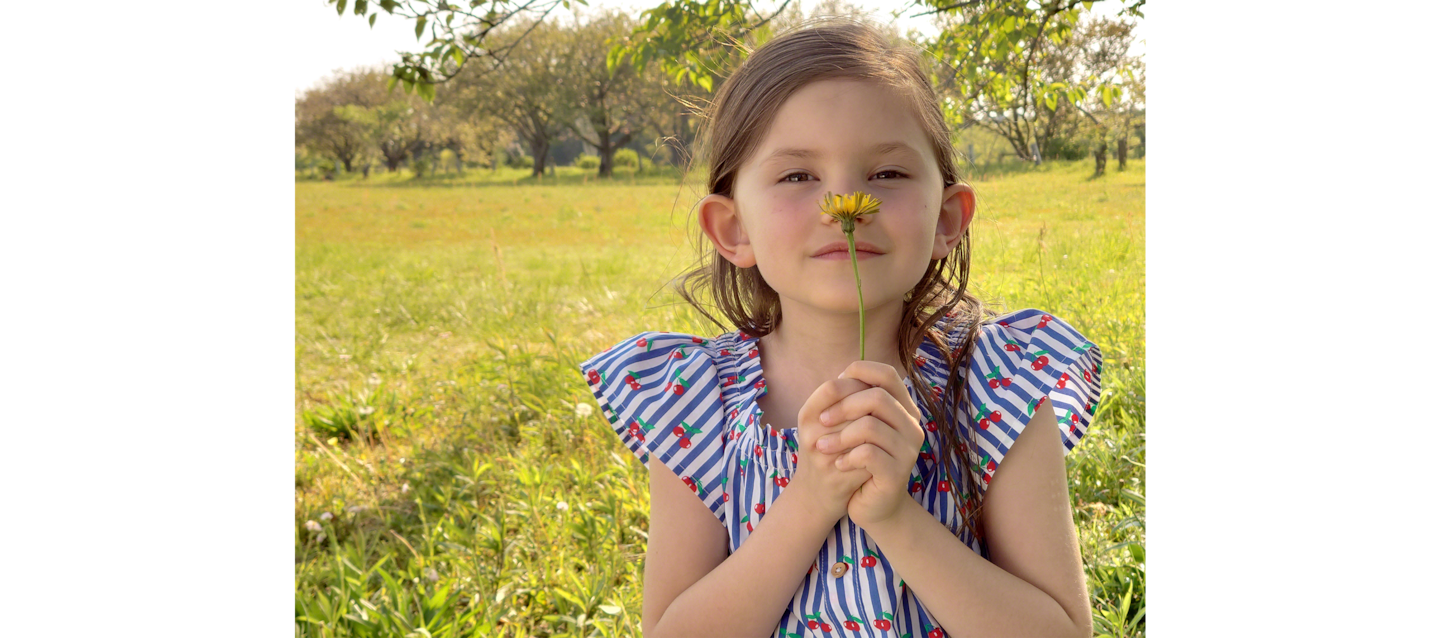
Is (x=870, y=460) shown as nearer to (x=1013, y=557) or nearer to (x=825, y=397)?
(x=825, y=397)

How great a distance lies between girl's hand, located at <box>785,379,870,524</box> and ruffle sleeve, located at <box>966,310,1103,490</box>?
26 centimetres

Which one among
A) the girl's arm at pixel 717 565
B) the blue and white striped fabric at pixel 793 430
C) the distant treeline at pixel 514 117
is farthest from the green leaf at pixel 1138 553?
the distant treeline at pixel 514 117

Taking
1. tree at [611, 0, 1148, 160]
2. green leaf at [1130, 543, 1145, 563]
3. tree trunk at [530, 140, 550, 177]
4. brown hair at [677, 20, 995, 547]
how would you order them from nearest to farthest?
brown hair at [677, 20, 995, 547]
green leaf at [1130, 543, 1145, 563]
tree at [611, 0, 1148, 160]
tree trunk at [530, 140, 550, 177]

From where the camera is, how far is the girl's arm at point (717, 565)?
0.98m

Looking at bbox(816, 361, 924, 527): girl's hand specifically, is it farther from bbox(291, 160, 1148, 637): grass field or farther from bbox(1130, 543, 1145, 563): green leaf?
bbox(1130, 543, 1145, 563): green leaf

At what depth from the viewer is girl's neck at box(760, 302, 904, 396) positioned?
3.76 feet

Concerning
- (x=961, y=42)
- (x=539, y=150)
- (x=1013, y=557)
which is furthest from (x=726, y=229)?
(x=539, y=150)

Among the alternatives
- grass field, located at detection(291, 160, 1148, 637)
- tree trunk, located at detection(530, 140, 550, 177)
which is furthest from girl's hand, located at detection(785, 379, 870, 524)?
tree trunk, located at detection(530, 140, 550, 177)

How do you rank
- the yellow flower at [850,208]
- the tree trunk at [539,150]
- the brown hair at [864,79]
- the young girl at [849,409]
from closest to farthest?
1. the yellow flower at [850,208]
2. the young girl at [849,409]
3. the brown hair at [864,79]
4. the tree trunk at [539,150]

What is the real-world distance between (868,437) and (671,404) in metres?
0.41

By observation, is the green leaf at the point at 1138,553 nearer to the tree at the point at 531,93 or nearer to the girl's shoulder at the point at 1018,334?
the girl's shoulder at the point at 1018,334

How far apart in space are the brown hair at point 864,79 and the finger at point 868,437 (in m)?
0.24
